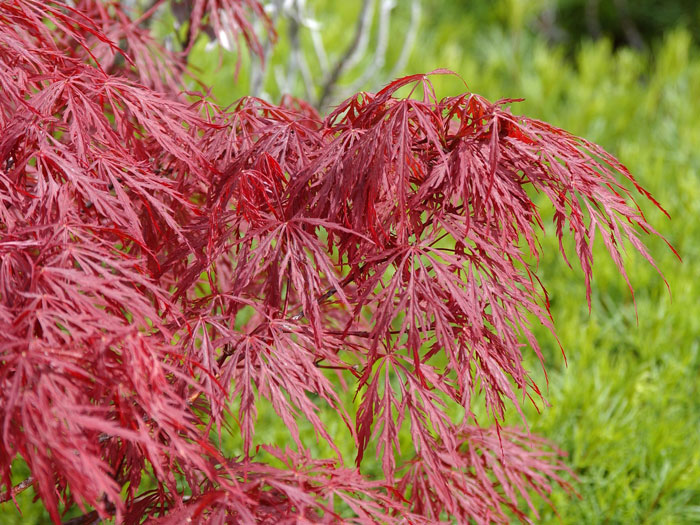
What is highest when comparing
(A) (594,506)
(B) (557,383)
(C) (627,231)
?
(C) (627,231)

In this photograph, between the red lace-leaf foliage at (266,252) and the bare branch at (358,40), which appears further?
the bare branch at (358,40)

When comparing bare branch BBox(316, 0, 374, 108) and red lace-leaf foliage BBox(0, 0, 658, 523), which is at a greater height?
bare branch BBox(316, 0, 374, 108)

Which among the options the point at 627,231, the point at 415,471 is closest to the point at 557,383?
the point at 415,471

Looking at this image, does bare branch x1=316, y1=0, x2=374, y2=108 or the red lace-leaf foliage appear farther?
bare branch x1=316, y1=0, x2=374, y2=108

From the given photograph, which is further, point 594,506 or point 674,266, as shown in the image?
point 674,266

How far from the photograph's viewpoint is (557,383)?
8.57ft

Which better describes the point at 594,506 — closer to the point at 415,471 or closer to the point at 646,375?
the point at 646,375

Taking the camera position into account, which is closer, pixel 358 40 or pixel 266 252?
pixel 266 252

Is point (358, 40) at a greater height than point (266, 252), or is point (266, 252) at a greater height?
point (358, 40)

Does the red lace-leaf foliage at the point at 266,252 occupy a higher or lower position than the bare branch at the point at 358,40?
lower

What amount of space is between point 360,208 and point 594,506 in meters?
1.55

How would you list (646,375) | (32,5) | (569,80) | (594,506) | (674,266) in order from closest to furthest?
(32,5) → (594,506) → (646,375) → (674,266) → (569,80)

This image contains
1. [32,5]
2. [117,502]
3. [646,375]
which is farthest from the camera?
[646,375]

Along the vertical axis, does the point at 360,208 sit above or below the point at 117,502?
above
